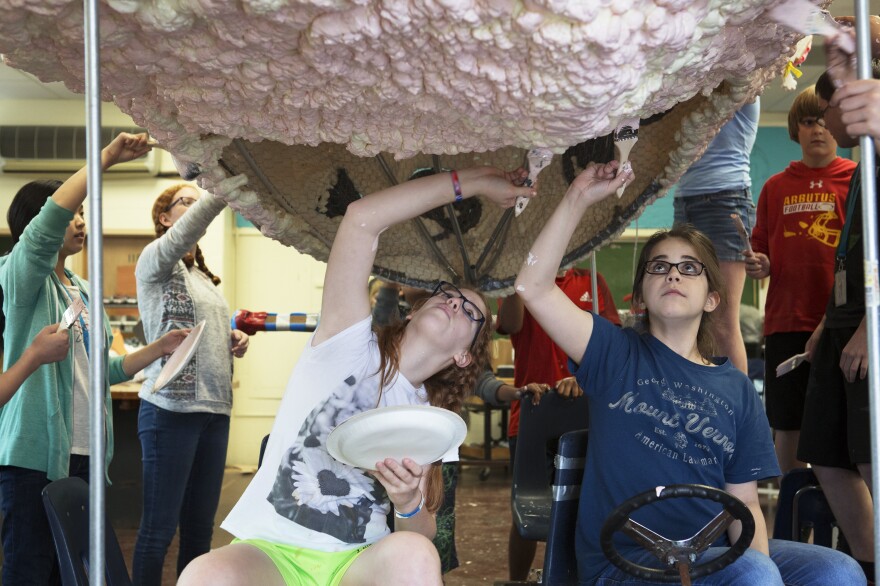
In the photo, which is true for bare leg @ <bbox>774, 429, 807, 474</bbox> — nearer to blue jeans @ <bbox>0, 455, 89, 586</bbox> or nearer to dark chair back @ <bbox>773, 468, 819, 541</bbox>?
dark chair back @ <bbox>773, 468, 819, 541</bbox>

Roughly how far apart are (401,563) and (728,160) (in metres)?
1.37

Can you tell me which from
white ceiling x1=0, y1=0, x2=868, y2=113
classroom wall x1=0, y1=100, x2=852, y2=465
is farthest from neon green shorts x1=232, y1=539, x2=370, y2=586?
classroom wall x1=0, y1=100, x2=852, y2=465

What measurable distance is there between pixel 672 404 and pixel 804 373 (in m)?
1.10

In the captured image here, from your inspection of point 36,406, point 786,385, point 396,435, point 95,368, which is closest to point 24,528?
point 36,406

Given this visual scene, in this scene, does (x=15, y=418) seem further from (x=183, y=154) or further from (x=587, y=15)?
(x=587, y=15)

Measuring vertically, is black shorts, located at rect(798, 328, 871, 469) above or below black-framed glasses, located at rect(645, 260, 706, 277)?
below

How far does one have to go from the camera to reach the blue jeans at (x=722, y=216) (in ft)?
7.13

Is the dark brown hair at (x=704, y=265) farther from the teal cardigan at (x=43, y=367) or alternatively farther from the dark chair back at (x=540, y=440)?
the teal cardigan at (x=43, y=367)

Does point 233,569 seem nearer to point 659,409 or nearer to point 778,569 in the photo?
point 659,409

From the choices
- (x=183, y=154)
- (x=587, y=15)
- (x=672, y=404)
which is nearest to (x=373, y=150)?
(x=183, y=154)

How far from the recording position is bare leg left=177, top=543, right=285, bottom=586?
1.23 meters

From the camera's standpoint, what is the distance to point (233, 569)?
1.26 metres

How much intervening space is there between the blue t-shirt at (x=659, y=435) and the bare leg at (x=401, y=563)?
42 cm

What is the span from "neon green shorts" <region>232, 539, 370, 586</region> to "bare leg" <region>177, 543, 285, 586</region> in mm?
17
